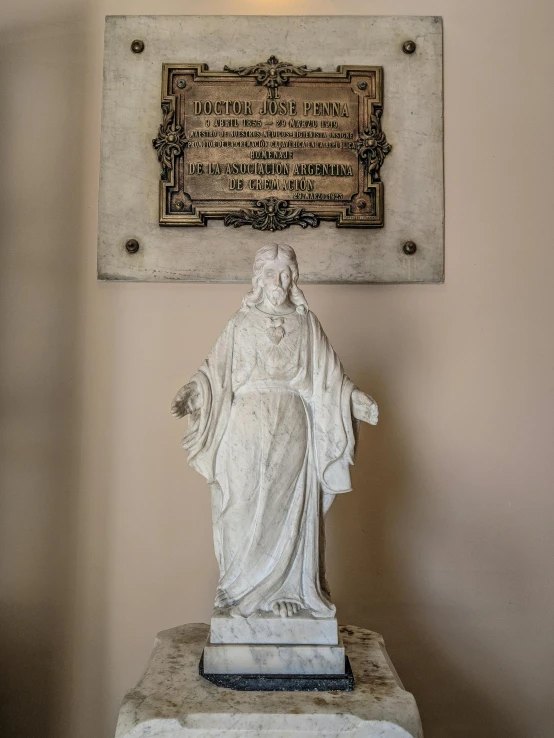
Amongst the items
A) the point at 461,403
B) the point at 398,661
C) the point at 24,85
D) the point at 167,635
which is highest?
the point at 24,85

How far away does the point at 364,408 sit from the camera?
2609mm

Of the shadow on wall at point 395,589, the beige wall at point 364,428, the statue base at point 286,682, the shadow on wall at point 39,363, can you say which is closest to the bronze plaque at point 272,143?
the beige wall at point 364,428

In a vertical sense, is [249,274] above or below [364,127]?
below

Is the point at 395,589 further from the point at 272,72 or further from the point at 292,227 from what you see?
the point at 272,72

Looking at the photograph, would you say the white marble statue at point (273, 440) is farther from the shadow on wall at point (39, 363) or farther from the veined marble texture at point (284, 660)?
the shadow on wall at point (39, 363)

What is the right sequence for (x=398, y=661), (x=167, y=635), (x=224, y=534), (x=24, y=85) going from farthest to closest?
(x=24, y=85) < (x=398, y=661) < (x=167, y=635) < (x=224, y=534)

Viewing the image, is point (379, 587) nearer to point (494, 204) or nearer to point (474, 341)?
point (474, 341)

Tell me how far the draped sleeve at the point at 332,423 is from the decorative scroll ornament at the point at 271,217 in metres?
1.16

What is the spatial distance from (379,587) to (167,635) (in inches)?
44.6

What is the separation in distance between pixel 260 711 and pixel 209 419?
98 cm

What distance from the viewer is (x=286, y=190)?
12.0ft

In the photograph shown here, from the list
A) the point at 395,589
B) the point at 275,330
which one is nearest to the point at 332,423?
the point at 275,330

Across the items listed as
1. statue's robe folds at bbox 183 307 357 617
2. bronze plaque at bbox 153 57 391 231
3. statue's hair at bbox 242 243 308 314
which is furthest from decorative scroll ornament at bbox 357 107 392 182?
statue's robe folds at bbox 183 307 357 617

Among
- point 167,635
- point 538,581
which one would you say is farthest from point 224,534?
point 538,581
